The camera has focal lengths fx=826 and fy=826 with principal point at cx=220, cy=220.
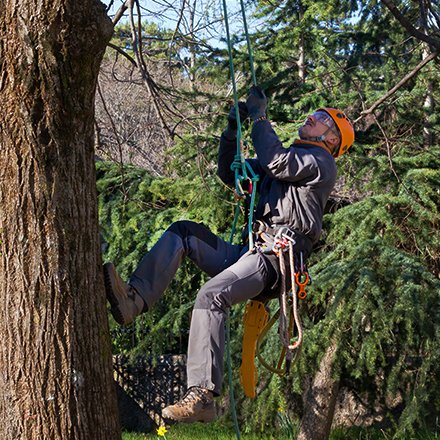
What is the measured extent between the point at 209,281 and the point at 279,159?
0.70 meters

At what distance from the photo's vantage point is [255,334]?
175 inches

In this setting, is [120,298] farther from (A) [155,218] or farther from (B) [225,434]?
(B) [225,434]

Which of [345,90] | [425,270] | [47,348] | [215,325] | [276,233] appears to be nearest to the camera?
[47,348]

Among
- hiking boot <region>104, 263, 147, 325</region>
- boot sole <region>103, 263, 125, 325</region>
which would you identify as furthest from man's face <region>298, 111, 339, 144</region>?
boot sole <region>103, 263, 125, 325</region>

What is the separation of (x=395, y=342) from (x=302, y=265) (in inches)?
154

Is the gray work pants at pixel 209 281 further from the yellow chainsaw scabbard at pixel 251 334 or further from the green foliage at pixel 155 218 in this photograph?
the green foliage at pixel 155 218

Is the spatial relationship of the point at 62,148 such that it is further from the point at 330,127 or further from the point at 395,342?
the point at 395,342

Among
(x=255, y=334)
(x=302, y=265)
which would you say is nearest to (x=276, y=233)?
(x=302, y=265)

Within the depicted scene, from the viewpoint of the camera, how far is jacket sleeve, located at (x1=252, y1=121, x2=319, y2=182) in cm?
409

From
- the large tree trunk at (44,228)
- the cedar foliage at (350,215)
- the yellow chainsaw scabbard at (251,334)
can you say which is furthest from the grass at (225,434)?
the large tree trunk at (44,228)

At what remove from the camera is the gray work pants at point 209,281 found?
378 centimetres

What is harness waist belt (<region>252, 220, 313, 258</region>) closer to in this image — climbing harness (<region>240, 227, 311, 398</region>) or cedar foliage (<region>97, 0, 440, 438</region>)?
climbing harness (<region>240, 227, 311, 398</region>)

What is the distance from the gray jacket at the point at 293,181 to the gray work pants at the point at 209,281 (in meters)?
0.27

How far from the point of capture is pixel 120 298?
12.3 ft
